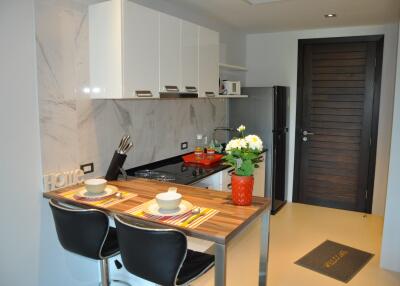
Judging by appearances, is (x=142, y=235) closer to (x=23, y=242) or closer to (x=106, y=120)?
(x=23, y=242)

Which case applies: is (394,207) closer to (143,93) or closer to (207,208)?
(207,208)

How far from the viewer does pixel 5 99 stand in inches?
82.8

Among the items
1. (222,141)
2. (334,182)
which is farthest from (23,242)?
(334,182)

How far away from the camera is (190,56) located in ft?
9.73

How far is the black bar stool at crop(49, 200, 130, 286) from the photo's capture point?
1.84 metres

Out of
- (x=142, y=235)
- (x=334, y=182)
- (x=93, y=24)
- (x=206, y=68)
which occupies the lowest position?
(x=334, y=182)

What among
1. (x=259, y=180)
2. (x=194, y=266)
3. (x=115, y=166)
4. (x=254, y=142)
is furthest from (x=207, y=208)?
(x=259, y=180)

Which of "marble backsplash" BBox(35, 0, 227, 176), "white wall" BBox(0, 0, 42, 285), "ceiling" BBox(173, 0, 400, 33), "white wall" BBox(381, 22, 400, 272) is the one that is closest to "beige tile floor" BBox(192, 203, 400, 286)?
"white wall" BBox(381, 22, 400, 272)

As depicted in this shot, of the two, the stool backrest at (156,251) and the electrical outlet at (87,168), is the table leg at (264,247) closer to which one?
the stool backrest at (156,251)

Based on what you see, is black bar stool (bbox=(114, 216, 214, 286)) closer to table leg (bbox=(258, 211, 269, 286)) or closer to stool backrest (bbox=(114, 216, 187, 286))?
stool backrest (bbox=(114, 216, 187, 286))

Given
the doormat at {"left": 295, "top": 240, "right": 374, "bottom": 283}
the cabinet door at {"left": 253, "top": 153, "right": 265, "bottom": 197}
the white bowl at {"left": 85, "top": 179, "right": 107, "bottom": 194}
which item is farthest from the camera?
the cabinet door at {"left": 253, "top": 153, "right": 265, "bottom": 197}

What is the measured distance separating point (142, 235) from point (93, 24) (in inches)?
62.3

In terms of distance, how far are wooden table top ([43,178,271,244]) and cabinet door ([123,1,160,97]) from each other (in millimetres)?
651

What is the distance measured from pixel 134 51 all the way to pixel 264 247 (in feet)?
5.04
